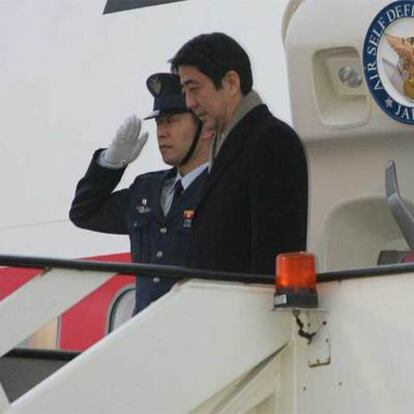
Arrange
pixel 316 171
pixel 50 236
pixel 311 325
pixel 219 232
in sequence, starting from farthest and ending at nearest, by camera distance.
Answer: pixel 50 236, pixel 316 171, pixel 219 232, pixel 311 325

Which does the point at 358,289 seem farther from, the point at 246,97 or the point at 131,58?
the point at 131,58

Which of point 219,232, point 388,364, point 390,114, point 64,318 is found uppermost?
point 390,114

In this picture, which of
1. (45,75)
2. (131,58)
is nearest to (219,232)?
(131,58)

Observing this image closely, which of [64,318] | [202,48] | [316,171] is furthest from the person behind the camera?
[64,318]

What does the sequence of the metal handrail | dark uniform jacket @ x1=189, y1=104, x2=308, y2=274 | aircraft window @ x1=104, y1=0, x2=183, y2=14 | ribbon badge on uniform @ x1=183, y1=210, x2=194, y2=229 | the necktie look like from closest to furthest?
the metal handrail
dark uniform jacket @ x1=189, y1=104, x2=308, y2=274
ribbon badge on uniform @ x1=183, y1=210, x2=194, y2=229
the necktie
aircraft window @ x1=104, y1=0, x2=183, y2=14

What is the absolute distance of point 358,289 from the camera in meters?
2.86

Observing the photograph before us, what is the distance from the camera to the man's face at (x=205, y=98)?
351 centimetres

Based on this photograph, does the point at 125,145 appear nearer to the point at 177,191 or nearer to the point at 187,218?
the point at 177,191

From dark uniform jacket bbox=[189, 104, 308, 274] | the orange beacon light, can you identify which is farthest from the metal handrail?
dark uniform jacket bbox=[189, 104, 308, 274]

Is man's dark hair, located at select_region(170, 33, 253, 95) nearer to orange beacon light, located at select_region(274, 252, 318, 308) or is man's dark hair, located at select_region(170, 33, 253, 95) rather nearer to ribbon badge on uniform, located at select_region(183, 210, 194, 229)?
ribbon badge on uniform, located at select_region(183, 210, 194, 229)

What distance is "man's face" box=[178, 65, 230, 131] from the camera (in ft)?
11.5

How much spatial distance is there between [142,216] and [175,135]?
0.25 meters

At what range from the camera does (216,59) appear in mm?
3543

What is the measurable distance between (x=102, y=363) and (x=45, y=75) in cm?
425
